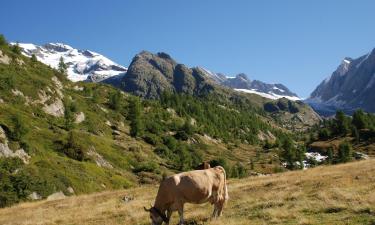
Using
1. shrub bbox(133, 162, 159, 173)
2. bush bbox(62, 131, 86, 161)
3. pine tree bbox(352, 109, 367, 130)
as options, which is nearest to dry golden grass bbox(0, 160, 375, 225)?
bush bbox(62, 131, 86, 161)

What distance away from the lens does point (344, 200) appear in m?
21.6

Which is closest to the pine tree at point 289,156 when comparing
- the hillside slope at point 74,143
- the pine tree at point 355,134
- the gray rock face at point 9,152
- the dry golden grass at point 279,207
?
the hillside slope at point 74,143

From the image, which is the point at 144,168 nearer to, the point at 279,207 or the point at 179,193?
the point at 279,207

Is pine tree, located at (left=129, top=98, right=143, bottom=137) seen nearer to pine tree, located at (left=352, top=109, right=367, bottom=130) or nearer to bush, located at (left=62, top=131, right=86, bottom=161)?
bush, located at (left=62, top=131, right=86, bottom=161)

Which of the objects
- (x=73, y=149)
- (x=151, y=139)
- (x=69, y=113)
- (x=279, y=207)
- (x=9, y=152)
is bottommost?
(x=9, y=152)

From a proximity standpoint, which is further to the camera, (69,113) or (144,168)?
(69,113)

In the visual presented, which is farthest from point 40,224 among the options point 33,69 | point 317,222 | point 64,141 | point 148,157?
point 33,69

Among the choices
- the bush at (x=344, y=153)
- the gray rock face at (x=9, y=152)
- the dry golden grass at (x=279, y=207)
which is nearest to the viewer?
the dry golden grass at (x=279, y=207)

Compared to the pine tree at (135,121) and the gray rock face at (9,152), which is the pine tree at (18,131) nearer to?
the gray rock face at (9,152)

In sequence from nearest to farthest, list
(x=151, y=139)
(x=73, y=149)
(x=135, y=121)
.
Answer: (x=73, y=149)
(x=151, y=139)
(x=135, y=121)

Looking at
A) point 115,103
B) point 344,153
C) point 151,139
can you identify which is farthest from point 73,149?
point 344,153

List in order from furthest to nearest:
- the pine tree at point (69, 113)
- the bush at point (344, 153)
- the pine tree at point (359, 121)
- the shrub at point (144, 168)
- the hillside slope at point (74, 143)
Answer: the pine tree at point (359, 121)
the bush at point (344, 153)
the pine tree at point (69, 113)
the shrub at point (144, 168)
the hillside slope at point (74, 143)

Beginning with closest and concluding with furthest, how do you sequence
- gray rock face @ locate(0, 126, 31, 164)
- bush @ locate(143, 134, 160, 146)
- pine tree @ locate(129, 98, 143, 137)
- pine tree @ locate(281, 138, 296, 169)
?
gray rock face @ locate(0, 126, 31, 164), pine tree @ locate(129, 98, 143, 137), bush @ locate(143, 134, 160, 146), pine tree @ locate(281, 138, 296, 169)

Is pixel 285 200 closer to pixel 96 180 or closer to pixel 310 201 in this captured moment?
pixel 310 201
